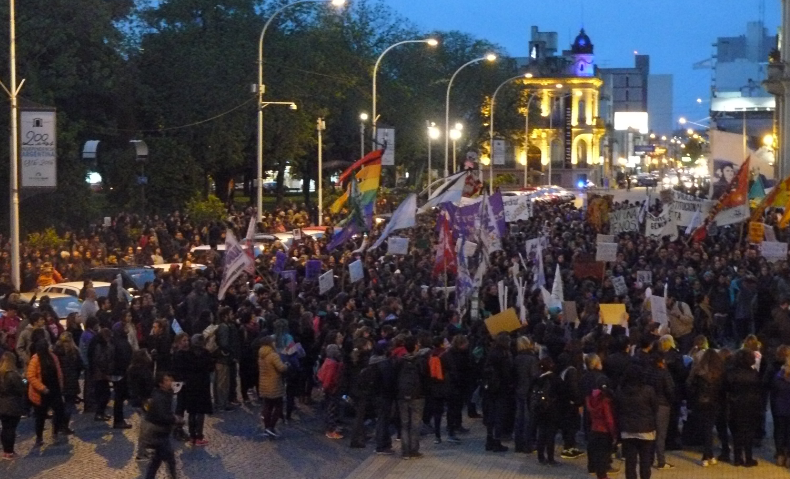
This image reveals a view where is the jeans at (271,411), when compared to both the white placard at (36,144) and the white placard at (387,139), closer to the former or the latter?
the white placard at (36,144)

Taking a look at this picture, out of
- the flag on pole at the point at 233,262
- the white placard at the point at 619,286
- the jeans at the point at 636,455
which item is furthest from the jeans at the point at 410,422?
the white placard at the point at 619,286

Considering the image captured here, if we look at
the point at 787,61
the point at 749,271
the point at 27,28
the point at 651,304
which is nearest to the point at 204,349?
the point at 651,304

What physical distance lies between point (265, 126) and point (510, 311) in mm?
41083

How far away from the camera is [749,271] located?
23156mm

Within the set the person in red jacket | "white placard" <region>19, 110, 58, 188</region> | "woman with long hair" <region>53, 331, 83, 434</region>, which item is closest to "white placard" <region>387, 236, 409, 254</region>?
"white placard" <region>19, 110, 58, 188</region>

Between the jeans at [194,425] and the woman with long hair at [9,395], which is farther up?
the woman with long hair at [9,395]

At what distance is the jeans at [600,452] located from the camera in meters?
12.1

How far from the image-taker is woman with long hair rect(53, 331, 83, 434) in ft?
47.8

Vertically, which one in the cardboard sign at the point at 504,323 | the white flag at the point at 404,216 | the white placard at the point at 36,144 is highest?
the white placard at the point at 36,144

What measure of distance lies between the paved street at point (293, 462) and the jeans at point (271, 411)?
203mm

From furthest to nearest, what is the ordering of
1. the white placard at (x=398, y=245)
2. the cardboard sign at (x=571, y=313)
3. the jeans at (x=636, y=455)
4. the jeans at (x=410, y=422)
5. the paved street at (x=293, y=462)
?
the white placard at (x=398, y=245), the cardboard sign at (x=571, y=313), the jeans at (x=410, y=422), the paved street at (x=293, y=462), the jeans at (x=636, y=455)

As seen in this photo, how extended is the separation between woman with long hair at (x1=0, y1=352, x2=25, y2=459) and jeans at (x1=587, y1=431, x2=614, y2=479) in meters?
5.92

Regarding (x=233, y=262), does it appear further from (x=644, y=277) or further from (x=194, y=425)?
(x=644, y=277)

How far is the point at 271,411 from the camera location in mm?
14695
